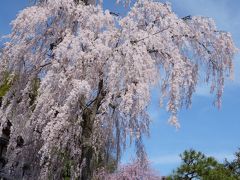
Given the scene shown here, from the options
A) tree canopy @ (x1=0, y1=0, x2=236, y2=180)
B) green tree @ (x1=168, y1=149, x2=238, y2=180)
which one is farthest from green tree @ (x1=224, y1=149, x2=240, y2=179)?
tree canopy @ (x1=0, y1=0, x2=236, y2=180)

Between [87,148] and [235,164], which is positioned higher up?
[235,164]

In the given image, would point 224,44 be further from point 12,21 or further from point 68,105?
point 12,21

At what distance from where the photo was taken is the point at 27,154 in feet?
35.1

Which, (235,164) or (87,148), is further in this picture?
(235,164)

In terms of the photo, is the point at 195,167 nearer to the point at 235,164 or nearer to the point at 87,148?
the point at 235,164

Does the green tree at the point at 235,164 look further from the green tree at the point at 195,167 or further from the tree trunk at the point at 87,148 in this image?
the tree trunk at the point at 87,148

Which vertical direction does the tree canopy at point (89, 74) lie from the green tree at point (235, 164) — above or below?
below

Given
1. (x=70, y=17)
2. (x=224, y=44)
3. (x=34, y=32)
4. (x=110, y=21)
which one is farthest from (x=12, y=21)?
Answer: (x=224, y=44)

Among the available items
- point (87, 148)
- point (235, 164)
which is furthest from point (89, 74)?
point (235, 164)

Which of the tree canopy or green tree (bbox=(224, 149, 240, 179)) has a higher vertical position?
green tree (bbox=(224, 149, 240, 179))

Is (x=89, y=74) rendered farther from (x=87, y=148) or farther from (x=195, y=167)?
(x=195, y=167)

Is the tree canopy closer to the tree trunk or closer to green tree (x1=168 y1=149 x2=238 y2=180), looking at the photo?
the tree trunk

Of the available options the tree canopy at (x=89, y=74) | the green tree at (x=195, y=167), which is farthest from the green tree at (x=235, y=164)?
the tree canopy at (x=89, y=74)

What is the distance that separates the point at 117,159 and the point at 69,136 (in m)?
1.23
